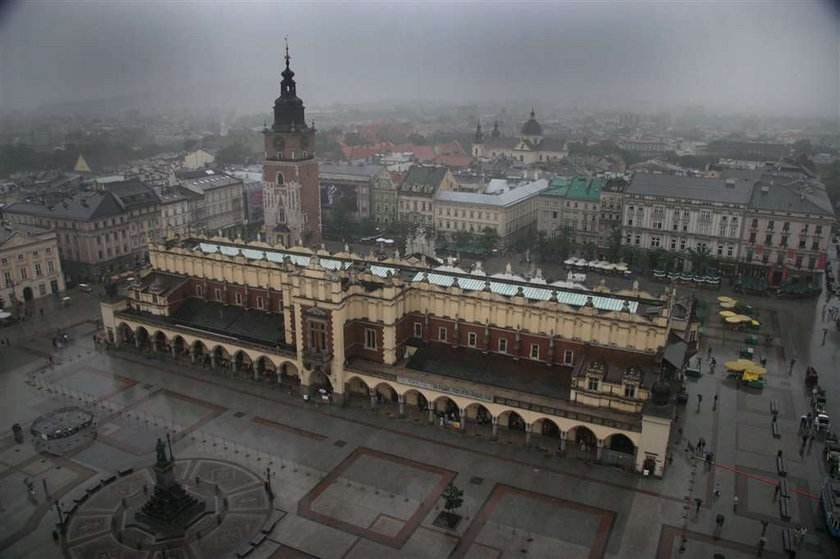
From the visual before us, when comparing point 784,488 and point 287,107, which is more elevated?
point 287,107

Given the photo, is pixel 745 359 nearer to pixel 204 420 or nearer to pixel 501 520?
pixel 501 520

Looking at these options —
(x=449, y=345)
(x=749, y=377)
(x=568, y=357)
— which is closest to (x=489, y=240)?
(x=449, y=345)

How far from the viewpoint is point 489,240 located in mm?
117688

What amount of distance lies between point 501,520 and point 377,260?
114ft

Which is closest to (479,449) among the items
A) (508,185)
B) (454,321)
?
(454,321)

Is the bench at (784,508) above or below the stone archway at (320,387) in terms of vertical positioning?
below

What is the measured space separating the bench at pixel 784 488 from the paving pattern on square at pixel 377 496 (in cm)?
2537

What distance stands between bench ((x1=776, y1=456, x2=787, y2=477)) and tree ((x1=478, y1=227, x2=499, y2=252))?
6906 cm

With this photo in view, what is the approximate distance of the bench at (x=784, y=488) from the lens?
161 feet

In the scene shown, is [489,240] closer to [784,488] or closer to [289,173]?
[289,173]

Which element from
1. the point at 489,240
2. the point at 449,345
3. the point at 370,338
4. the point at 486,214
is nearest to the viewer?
the point at 370,338

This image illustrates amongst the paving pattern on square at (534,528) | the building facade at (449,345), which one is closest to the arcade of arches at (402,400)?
the building facade at (449,345)

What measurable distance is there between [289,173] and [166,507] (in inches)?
2506

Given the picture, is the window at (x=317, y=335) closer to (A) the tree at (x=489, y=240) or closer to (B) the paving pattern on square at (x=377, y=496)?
(B) the paving pattern on square at (x=377, y=496)
